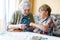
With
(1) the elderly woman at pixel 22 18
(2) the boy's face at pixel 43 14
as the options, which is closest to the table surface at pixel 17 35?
(1) the elderly woman at pixel 22 18

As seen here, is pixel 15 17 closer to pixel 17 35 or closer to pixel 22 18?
pixel 22 18

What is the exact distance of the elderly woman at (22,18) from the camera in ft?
4.08

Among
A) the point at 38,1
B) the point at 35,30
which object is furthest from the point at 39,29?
the point at 38,1

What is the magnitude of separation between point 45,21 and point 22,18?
235 mm

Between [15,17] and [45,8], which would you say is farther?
[15,17]

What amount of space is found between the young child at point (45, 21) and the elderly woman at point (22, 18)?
0.10 m

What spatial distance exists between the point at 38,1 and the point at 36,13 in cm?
11

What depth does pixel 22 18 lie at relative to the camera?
1.27 meters

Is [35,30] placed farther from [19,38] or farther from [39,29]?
[19,38]

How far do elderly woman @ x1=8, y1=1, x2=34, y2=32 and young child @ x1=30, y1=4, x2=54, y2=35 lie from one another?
4.0 inches

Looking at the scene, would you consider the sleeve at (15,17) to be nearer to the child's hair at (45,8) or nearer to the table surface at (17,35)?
the table surface at (17,35)

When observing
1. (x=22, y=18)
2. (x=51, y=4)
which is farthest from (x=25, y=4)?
(x=51, y=4)

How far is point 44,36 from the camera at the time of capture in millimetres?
1148

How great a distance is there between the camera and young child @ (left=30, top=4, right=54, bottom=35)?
1.16 metres
